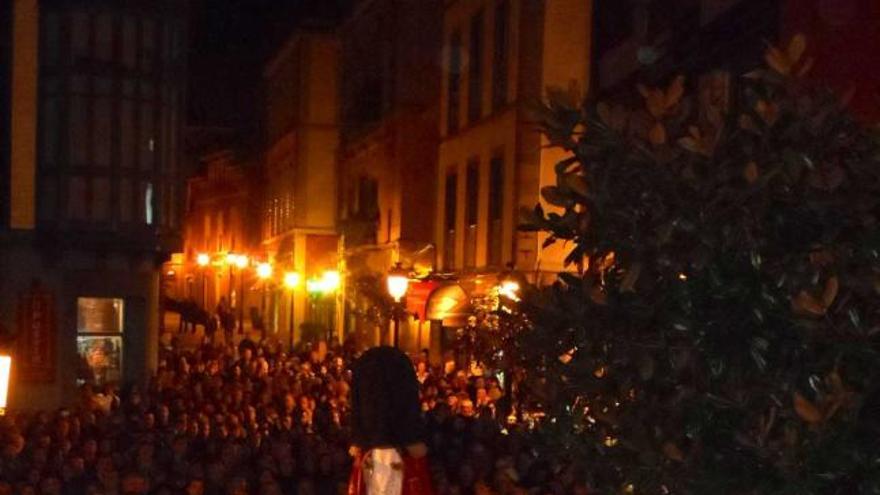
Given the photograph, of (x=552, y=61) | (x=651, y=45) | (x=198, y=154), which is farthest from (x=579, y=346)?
(x=198, y=154)

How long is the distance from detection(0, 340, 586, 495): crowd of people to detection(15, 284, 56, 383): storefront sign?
6.26m

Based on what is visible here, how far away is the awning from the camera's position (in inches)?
924

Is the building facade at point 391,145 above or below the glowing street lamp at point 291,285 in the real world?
above

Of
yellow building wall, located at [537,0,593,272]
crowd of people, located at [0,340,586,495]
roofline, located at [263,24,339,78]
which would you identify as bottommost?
crowd of people, located at [0,340,586,495]

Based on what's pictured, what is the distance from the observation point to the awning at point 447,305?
23.5 metres

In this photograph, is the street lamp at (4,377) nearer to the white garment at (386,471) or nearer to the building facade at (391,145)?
the white garment at (386,471)

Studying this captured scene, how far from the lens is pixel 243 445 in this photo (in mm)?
14398

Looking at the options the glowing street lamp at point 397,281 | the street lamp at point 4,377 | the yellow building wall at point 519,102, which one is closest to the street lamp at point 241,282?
the yellow building wall at point 519,102

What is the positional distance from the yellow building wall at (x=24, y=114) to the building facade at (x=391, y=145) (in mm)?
7693

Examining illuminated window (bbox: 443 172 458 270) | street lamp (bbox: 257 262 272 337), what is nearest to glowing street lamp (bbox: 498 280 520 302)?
illuminated window (bbox: 443 172 458 270)

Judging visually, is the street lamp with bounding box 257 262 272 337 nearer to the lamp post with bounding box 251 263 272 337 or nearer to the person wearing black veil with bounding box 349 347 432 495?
the lamp post with bounding box 251 263 272 337

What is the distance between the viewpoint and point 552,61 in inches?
925

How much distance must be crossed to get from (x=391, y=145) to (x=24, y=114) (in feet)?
33.6

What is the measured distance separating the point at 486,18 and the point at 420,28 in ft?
27.4
